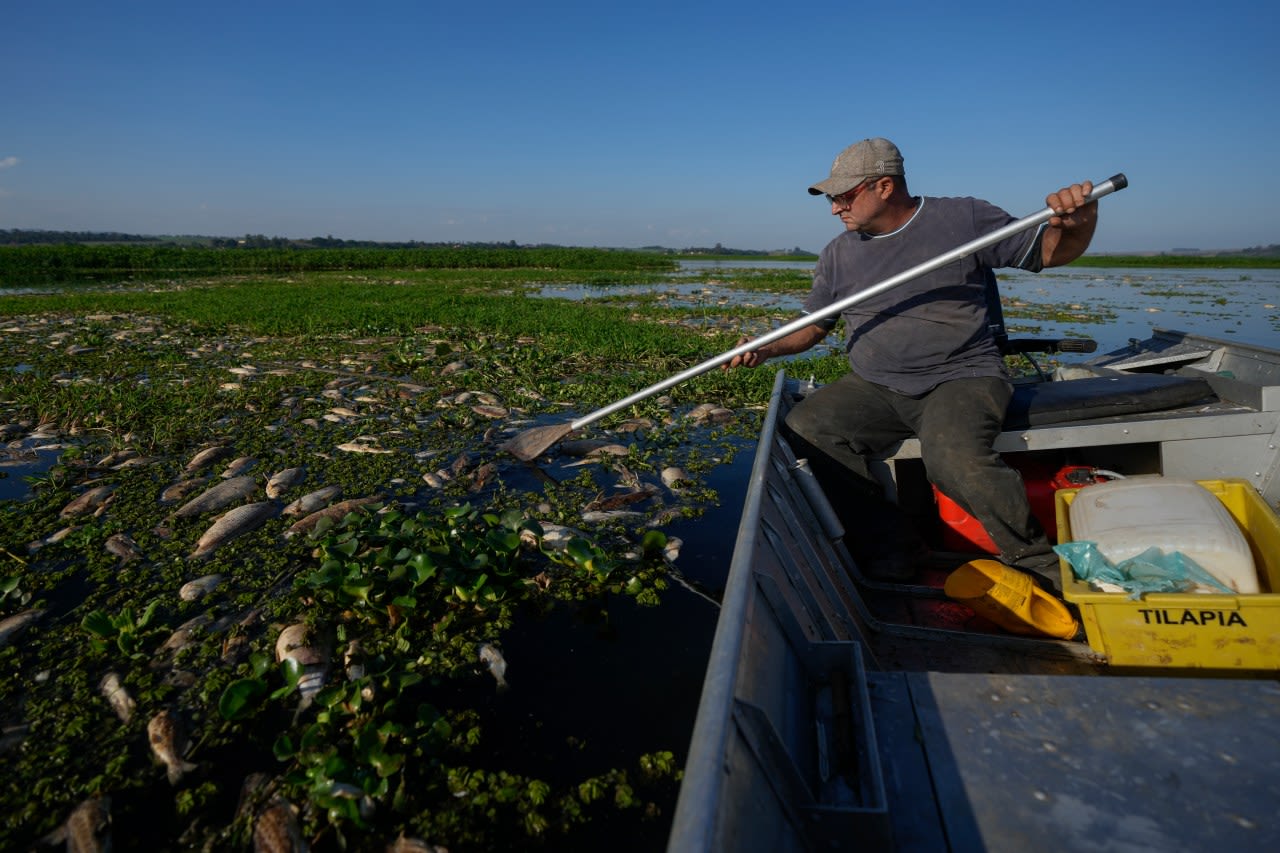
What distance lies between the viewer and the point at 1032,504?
3725 millimetres

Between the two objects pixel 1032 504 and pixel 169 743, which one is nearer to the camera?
pixel 169 743

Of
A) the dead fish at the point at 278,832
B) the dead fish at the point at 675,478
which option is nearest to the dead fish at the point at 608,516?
the dead fish at the point at 675,478

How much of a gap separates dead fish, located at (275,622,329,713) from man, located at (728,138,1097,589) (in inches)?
106

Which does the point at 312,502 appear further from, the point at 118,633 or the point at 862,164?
the point at 862,164

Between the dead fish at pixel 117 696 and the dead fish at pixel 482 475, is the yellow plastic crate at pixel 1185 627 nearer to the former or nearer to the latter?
the dead fish at pixel 117 696

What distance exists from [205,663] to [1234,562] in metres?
4.24

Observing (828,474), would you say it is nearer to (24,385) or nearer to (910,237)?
(910,237)

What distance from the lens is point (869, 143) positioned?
376 centimetres

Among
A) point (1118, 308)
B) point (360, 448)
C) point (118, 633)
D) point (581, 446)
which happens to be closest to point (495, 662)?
point (118, 633)

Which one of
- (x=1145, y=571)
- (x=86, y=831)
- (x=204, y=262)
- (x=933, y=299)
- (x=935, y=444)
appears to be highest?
(x=933, y=299)

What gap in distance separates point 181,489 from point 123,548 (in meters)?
1.05

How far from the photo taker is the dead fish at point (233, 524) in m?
4.24

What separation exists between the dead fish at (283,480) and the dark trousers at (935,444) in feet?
12.3

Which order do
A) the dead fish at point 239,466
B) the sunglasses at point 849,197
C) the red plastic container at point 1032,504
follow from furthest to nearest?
1. the dead fish at point 239,466
2. the sunglasses at point 849,197
3. the red plastic container at point 1032,504
